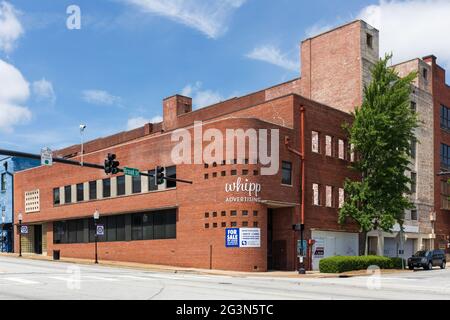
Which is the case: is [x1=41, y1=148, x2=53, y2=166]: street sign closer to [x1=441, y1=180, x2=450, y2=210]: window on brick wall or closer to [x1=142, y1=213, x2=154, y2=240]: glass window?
[x1=142, y1=213, x2=154, y2=240]: glass window

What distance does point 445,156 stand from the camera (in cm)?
6462

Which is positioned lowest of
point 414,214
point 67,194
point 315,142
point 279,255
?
point 279,255

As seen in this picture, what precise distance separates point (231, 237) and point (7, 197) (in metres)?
39.9

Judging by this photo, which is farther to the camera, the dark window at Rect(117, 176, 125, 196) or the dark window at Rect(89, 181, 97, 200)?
the dark window at Rect(89, 181, 97, 200)

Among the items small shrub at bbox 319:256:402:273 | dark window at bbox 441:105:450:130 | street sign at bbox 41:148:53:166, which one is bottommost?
small shrub at bbox 319:256:402:273

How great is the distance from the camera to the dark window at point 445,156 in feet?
210

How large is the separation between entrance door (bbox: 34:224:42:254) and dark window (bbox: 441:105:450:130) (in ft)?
158

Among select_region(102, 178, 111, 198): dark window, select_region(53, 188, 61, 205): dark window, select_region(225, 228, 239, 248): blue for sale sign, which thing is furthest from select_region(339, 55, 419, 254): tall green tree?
select_region(53, 188, 61, 205): dark window

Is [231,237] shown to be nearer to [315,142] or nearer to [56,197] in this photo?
[315,142]

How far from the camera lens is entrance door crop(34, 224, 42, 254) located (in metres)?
65.6

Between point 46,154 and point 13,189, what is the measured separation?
4373 centimetres

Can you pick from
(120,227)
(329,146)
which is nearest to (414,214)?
(329,146)

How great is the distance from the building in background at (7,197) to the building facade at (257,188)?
520 cm
